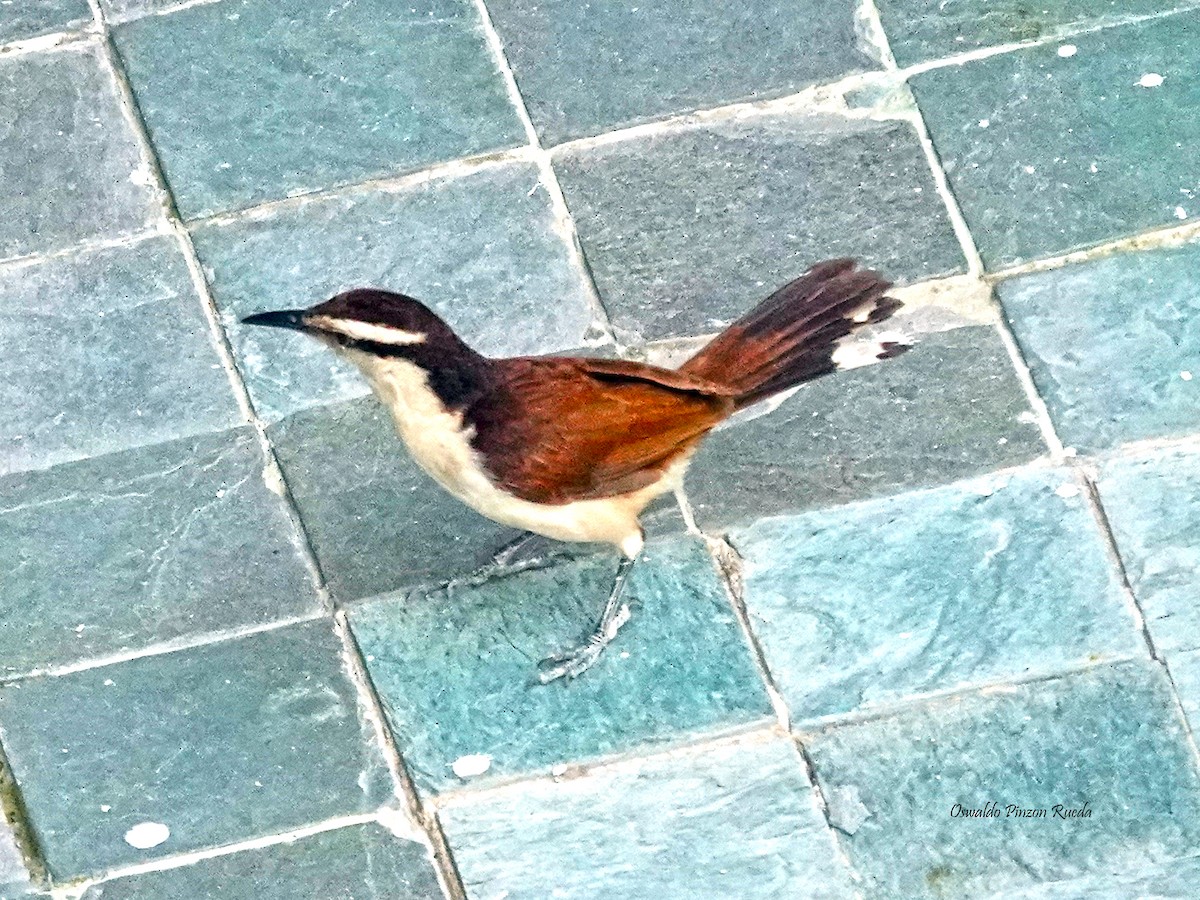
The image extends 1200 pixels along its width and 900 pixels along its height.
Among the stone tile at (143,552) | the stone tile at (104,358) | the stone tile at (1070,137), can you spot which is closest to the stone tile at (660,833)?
the stone tile at (143,552)

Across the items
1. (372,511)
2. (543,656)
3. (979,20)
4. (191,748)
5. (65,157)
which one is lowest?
(191,748)

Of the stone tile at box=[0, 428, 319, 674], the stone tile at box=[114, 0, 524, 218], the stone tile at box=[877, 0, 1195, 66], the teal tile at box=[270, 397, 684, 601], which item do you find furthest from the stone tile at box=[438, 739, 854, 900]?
the stone tile at box=[877, 0, 1195, 66]

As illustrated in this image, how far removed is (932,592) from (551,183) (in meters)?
1.91

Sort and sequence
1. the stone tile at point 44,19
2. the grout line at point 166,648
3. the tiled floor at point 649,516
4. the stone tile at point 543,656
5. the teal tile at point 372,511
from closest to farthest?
1. the tiled floor at point 649,516
2. the stone tile at point 543,656
3. the grout line at point 166,648
4. the teal tile at point 372,511
5. the stone tile at point 44,19

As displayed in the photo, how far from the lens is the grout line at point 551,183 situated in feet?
18.2

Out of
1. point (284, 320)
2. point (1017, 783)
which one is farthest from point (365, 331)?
point (1017, 783)

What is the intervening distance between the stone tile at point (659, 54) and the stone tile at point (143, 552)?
1635 millimetres

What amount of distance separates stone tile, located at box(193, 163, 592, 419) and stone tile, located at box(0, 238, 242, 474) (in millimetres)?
141

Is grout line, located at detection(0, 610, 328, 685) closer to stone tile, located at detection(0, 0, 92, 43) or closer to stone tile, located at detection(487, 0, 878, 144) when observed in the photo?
stone tile, located at detection(487, 0, 878, 144)

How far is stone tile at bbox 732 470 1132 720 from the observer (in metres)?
4.85

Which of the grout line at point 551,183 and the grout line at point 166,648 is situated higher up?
the grout line at point 551,183

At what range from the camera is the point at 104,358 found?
5.55m

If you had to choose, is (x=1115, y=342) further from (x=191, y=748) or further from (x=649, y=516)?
(x=191, y=748)

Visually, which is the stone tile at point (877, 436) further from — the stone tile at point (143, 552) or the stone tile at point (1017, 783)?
the stone tile at point (143, 552)
